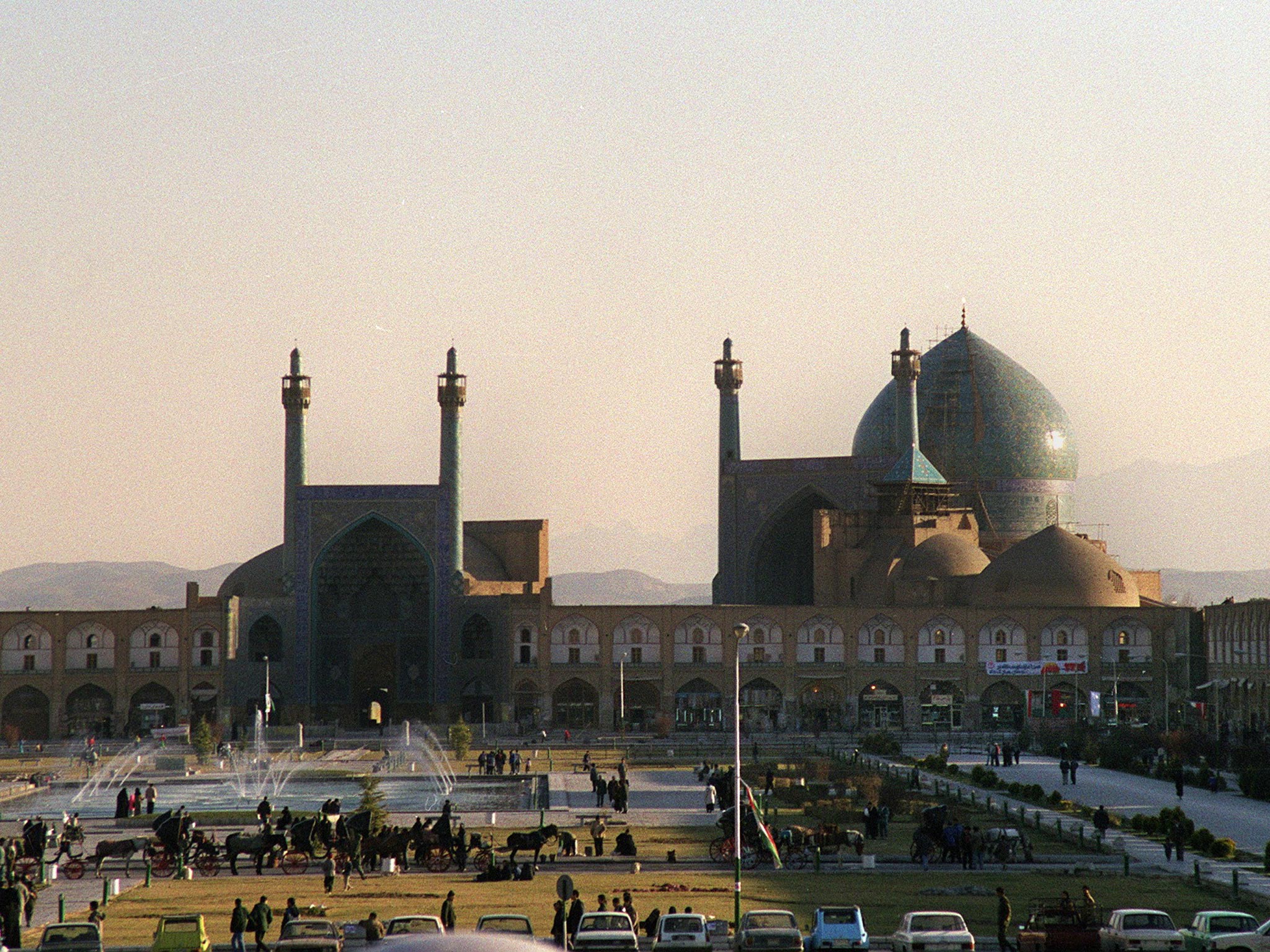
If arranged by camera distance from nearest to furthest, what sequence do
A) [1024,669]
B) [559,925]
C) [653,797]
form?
1. [559,925]
2. [653,797]
3. [1024,669]

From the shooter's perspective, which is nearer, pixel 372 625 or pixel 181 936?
pixel 181 936

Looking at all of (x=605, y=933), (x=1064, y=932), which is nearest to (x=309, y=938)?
(x=605, y=933)

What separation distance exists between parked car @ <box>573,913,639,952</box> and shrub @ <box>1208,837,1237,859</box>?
1467 centimetres

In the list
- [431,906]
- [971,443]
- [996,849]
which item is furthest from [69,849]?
[971,443]

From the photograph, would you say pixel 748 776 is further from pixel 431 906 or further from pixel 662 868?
pixel 431 906

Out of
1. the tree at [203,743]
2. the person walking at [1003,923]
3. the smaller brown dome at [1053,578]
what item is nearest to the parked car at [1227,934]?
the person walking at [1003,923]

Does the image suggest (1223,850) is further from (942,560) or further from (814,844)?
(942,560)

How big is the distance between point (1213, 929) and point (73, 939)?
12.6 metres

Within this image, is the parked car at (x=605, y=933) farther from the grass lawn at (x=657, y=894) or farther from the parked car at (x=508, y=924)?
the grass lawn at (x=657, y=894)

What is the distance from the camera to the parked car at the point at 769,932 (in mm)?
22047

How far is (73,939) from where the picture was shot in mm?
21625

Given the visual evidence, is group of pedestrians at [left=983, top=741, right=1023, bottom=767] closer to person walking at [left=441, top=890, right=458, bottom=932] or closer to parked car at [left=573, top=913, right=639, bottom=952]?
person walking at [left=441, top=890, right=458, bottom=932]

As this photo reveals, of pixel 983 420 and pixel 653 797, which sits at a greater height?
pixel 983 420

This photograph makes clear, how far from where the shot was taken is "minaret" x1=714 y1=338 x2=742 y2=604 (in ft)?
283
